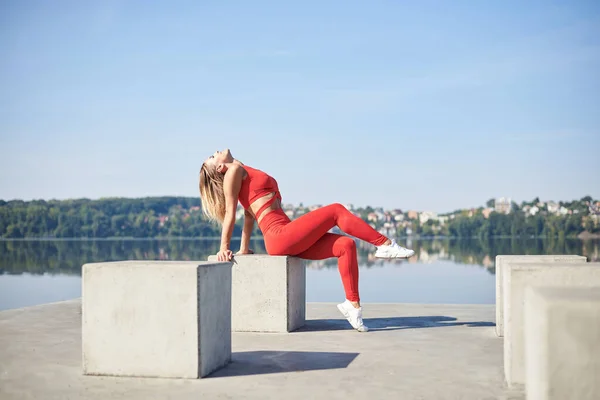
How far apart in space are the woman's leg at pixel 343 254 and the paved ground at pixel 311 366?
0.39 meters

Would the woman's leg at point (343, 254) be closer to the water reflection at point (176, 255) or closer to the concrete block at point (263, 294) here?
the concrete block at point (263, 294)

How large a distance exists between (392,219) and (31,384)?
9251cm

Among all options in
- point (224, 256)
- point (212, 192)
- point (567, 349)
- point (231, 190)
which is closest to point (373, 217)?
point (212, 192)

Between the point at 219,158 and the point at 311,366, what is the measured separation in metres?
2.40

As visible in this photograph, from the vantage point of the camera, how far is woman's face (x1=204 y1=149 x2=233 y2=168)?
21.3 feet

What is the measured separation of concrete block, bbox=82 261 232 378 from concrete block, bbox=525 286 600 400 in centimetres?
217

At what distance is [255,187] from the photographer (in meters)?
6.63

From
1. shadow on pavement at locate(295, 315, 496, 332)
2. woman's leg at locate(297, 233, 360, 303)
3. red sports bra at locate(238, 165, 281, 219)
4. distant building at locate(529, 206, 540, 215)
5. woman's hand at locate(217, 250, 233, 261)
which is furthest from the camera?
distant building at locate(529, 206, 540, 215)

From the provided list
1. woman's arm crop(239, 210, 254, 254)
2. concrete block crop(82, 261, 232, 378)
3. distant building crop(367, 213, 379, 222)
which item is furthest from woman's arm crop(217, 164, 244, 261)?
distant building crop(367, 213, 379, 222)

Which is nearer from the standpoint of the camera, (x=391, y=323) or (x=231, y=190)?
(x=231, y=190)

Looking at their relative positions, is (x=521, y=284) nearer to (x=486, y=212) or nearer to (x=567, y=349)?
(x=567, y=349)

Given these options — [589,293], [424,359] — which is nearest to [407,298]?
[424,359]

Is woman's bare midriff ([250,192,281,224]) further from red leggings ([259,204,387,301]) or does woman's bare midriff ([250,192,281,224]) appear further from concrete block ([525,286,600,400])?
concrete block ([525,286,600,400])

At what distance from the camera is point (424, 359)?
4.99 meters
